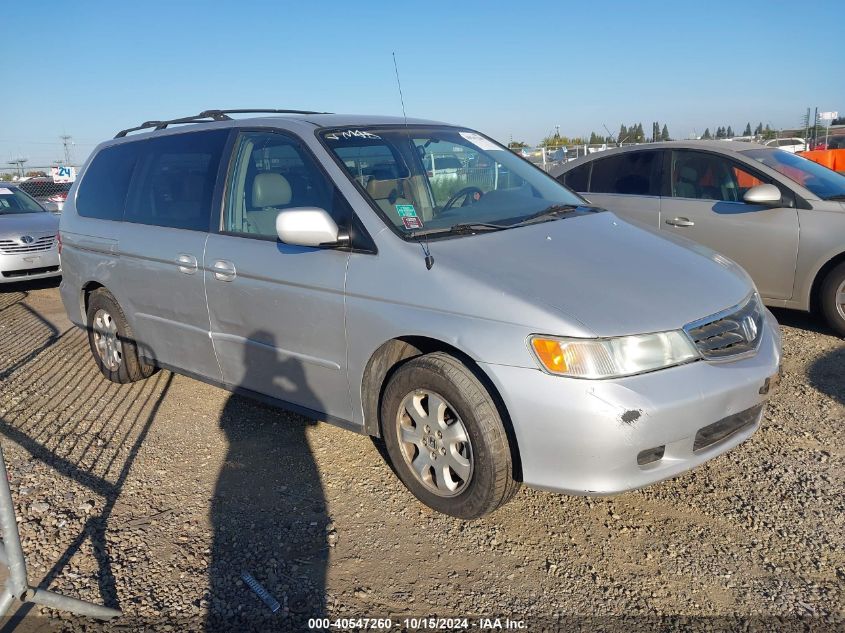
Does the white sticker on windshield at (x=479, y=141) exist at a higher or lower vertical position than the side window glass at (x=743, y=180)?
higher

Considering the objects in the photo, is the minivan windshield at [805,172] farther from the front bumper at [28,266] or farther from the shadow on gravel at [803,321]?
the front bumper at [28,266]

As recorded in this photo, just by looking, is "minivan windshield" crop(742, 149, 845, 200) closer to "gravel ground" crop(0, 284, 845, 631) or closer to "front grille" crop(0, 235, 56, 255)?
"gravel ground" crop(0, 284, 845, 631)

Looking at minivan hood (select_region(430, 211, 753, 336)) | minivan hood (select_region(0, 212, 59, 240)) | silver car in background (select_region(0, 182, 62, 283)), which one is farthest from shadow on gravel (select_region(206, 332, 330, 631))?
minivan hood (select_region(0, 212, 59, 240))

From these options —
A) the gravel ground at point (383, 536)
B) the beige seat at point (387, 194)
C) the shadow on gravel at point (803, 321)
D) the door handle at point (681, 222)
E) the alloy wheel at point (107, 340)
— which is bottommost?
the shadow on gravel at point (803, 321)

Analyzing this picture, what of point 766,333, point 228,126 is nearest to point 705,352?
point 766,333

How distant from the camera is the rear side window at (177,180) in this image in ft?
13.6

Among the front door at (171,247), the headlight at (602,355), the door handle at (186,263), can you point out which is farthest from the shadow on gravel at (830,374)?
the door handle at (186,263)

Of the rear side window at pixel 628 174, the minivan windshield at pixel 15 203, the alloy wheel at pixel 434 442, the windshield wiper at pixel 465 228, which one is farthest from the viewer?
the minivan windshield at pixel 15 203

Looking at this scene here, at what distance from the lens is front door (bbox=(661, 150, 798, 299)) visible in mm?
5637

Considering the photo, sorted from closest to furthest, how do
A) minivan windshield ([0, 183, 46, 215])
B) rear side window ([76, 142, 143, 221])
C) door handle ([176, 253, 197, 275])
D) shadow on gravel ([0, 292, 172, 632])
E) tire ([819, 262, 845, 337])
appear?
1. shadow on gravel ([0, 292, 172, 632])
2. door handle ([176, 253, 197, 275])
3. rear side window ([76, 142, 143, 221])
4. tire ([819, 262, 845, 337])
5. minivan windshield ([0, 183, 46, 215])

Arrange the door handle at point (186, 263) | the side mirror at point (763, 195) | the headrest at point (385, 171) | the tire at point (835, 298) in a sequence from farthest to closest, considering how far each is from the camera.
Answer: the side mirror at point (763, 195), the tire at point (835, 298), the door handle at point (186, 263), the headrest at point (385, 171)

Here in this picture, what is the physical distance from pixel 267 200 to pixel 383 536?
1.92 meters

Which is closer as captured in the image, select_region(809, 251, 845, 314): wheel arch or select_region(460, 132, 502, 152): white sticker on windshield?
select_region(460, 132, 502, 152): white sticker on windshield

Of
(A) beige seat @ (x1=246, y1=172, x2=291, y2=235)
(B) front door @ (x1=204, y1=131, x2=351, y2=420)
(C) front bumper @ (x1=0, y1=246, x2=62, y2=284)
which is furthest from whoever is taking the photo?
(C) front bumper @ (x1=0, y1=246, x2=62, y2=284)
